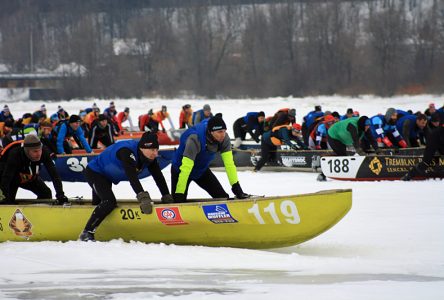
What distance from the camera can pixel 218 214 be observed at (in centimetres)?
970

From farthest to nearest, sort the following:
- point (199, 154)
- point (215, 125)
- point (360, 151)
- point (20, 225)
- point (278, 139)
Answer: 1. point (278, 139)
2. point (360, 151)
3. point (20, 225)
4. point (199, 154)
5. point (215, 125)

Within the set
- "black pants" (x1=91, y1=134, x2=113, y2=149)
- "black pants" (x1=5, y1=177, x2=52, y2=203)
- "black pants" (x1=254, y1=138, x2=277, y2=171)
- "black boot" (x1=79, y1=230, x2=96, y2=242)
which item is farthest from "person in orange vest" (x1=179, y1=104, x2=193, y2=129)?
"black boot" (x1=79, y1=230, x2=96, y2=242)

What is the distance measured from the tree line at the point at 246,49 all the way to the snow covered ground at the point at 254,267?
131 ft

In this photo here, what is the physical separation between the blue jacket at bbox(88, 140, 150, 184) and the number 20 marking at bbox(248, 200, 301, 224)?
1.45 metres

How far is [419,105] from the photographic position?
44.6 metres

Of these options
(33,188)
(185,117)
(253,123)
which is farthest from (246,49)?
(33,188)

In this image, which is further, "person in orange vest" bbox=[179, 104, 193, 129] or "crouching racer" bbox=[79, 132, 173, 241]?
"person in orange vest" bbox=[179, 104, 193, 129]

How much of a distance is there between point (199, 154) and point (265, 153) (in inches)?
369

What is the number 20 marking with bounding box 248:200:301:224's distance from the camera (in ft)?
31.0

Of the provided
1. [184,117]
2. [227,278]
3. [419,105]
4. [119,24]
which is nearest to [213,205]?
[227,278]

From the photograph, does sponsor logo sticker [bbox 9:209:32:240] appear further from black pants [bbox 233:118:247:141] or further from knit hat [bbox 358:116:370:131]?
black pants [bbox 233:118:247:141]

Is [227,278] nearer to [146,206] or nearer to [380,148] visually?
[146,206]

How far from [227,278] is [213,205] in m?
1.39

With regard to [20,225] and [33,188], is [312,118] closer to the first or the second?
[33,188]
